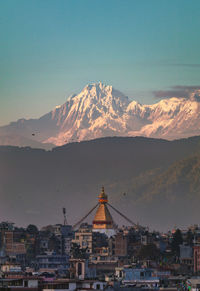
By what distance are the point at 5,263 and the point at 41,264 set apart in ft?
21.5

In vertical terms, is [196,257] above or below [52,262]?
above

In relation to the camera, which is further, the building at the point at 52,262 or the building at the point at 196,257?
the building at the point at 196,257

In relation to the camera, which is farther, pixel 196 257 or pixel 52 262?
pixel 196 257

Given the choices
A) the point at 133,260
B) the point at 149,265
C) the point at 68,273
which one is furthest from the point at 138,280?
the point at 133,260

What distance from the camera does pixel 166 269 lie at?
6614 inches

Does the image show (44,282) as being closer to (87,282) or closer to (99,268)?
(87,282)

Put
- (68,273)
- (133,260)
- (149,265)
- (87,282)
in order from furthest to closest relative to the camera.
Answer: (133,260) → (149,265) → (68,273) → (87,282)

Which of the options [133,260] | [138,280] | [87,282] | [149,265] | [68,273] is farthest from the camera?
[133,260]

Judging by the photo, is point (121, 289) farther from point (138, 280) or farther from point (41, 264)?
point (41, 264)

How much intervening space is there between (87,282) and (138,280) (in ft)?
78.9

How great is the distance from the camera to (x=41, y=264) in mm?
180625

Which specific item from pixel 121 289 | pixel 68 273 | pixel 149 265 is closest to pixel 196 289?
pixel 121 289

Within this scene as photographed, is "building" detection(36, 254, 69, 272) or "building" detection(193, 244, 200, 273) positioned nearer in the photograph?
"building" detection(36, 254, 69, 272)

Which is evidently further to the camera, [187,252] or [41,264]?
[187,252]
